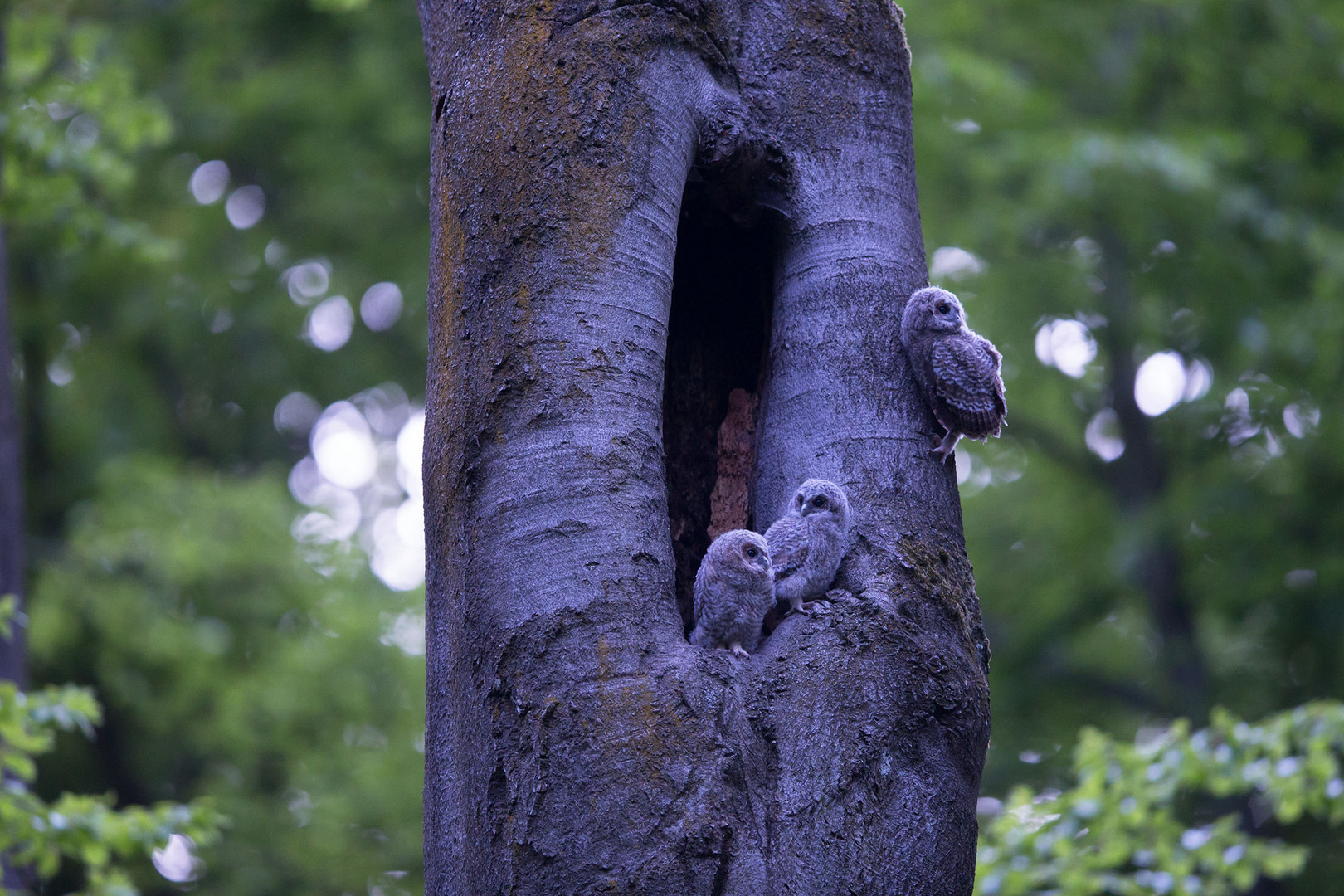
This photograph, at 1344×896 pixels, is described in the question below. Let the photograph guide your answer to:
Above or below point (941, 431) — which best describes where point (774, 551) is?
below

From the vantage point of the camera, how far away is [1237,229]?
7992mm

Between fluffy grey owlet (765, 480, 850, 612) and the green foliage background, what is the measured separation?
527 centimetres

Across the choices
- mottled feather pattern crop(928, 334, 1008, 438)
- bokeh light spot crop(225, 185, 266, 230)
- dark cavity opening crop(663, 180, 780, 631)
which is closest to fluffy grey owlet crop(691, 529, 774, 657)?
dark cavity opening crop(663, 180, 780, 631)

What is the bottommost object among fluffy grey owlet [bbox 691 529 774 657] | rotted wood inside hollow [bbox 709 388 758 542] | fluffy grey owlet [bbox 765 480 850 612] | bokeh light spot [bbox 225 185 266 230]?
fluffy grey owlet [bbox 691 529 774 657]

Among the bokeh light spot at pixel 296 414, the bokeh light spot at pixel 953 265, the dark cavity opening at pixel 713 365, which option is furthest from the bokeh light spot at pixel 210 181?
the dark cavity opening at pixel 713 365

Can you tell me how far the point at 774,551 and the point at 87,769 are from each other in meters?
9.73

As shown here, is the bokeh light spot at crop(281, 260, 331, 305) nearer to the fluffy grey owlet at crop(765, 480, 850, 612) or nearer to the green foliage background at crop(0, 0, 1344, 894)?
the green foliage background at crop(0, 0, 1344, 894)

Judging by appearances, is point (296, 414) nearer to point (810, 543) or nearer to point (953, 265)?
point (953, 265)

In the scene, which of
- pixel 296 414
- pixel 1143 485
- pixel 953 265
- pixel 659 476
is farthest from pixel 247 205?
pixel 659 476

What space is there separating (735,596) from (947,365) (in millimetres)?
656

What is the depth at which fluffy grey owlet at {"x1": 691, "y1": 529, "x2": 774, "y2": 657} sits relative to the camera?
6.28 ft

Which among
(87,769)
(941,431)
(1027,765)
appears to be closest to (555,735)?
(941,431)

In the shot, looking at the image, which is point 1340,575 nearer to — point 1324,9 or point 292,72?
point 1324,9

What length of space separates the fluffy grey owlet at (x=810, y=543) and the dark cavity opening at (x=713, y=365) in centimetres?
37
